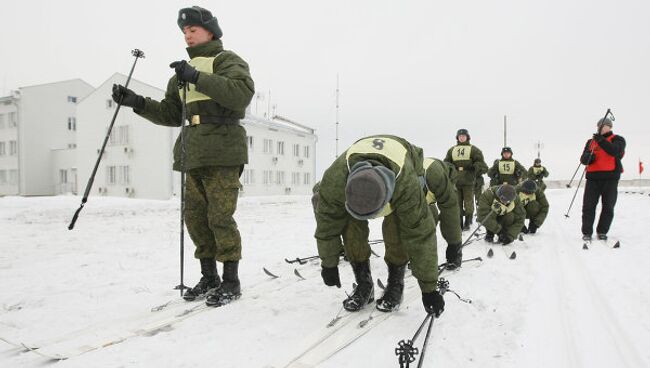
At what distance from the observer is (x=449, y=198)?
3799 mm

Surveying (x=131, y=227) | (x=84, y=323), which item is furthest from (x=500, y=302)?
(x=131, y=227)

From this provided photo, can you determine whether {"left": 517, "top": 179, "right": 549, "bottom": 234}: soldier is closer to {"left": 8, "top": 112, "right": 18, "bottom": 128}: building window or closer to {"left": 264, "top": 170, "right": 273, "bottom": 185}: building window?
{"left": 264, "top": 170, "right": 273, "bottom": 185}: building window

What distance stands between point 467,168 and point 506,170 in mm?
2420

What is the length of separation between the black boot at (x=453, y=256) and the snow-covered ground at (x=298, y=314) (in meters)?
0.14

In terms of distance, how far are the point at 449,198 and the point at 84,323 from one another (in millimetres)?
3057

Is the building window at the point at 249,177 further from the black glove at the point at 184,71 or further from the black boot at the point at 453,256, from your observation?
the black glove at the point at 184,71

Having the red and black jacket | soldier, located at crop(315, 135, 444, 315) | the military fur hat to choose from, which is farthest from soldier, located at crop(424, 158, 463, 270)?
the red and black jacket

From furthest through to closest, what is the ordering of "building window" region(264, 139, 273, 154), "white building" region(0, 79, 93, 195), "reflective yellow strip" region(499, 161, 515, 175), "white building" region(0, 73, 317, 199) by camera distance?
"building window" region(264, 139, 273, 154)
"white building" region(0, 79, 93, 195)
"white building" region(0, 73, 317, 199)
"reflective yellow strip" region(499, 161, 515, 175)

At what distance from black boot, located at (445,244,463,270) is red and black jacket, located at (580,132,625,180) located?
3806mm

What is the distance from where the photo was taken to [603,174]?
22.0ft

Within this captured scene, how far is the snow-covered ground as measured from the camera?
2342 millimetres

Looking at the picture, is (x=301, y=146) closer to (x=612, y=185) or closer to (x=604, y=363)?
(x=612, y=185)

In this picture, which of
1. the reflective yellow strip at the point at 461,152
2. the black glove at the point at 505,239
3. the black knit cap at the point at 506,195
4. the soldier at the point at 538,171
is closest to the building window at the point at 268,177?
the soldier at the point at 538,171

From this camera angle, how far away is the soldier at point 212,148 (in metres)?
3.21
